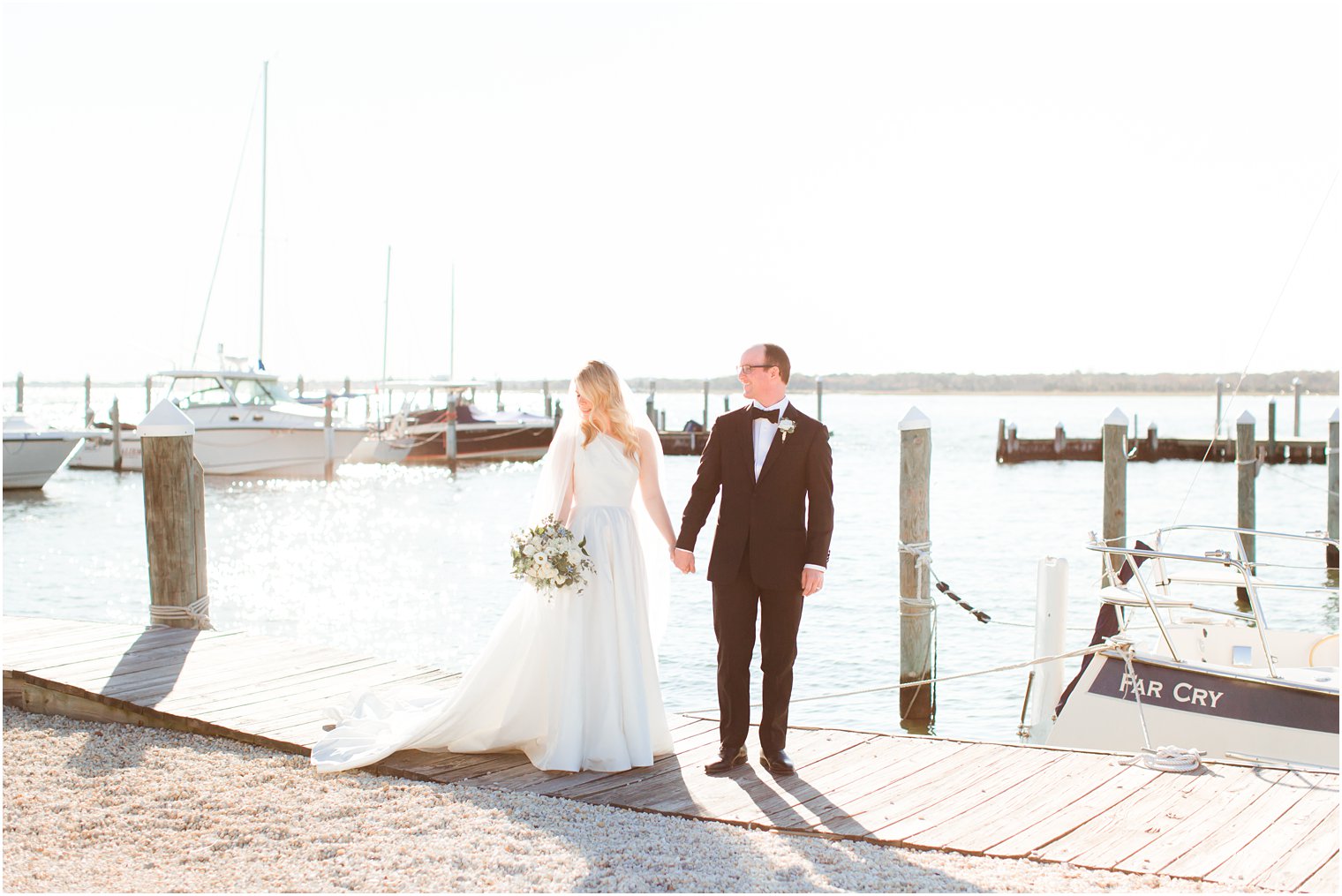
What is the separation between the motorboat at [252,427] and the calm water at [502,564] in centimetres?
80

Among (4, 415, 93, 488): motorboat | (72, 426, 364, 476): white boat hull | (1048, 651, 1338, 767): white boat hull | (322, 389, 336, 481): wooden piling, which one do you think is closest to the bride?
(1048, 651, 1338, 767): white boat hull

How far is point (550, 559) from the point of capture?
4.97 m

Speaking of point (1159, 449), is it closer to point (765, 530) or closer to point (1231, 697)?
point (1231, 697)

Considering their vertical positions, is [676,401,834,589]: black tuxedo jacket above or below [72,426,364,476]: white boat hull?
above

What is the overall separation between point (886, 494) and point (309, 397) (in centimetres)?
2668

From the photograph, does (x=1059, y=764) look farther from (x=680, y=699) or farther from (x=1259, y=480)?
(x=1259, y=480)

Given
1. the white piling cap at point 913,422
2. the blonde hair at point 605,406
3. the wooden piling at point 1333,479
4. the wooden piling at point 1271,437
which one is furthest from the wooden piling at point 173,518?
the wooden piling at point 1271,437

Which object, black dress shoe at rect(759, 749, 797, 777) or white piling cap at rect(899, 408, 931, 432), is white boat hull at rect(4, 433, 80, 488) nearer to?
white piling cap at rect(899, 408, 931, 432)

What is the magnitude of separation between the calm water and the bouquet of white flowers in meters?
5.35

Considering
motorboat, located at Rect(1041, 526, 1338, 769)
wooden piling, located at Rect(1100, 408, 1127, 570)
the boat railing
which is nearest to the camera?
the boat railing

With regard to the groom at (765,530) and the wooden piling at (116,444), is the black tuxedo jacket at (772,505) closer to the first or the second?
the groom at (765,530)

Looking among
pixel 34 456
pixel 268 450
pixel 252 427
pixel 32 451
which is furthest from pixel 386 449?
pixel 32 451

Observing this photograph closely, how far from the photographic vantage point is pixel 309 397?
160ft

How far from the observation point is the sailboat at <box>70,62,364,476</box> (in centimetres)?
3338
